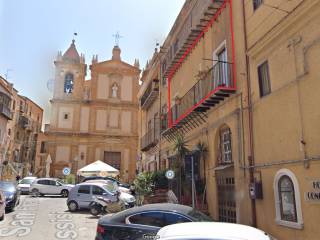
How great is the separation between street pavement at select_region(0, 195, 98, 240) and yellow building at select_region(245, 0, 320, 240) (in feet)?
19.2

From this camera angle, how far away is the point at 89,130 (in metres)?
44.8

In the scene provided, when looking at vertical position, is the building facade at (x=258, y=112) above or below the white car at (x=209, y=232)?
above

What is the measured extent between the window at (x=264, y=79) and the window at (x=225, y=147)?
8.41ft

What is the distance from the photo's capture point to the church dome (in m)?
45.8

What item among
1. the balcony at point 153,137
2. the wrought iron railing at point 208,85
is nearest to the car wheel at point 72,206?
the balcony at point 153,137

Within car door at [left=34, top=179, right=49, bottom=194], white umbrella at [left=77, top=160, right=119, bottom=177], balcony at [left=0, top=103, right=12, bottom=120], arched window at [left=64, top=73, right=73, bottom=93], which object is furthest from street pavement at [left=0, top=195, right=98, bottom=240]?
arched window at [left=64, top=73, right=73, bottom=93]

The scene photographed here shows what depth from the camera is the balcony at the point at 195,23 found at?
42.9 ft

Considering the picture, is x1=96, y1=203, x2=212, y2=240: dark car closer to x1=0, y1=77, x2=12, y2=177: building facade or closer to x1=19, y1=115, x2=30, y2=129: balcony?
x1=0, y1=77, x2=12, y2=177: building facade

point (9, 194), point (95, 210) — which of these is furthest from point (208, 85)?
point (9, 194)

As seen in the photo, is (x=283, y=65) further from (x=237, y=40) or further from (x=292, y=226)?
(x=292, y=226)

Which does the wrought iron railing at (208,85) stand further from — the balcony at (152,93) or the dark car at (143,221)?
the balcony at (152,93)

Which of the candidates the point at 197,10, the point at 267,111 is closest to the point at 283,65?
the point at 267,111

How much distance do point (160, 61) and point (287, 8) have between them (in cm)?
1441

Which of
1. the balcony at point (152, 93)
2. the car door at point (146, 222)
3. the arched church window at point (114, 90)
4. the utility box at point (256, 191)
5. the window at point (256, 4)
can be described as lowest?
the car door at point (146, 222)
